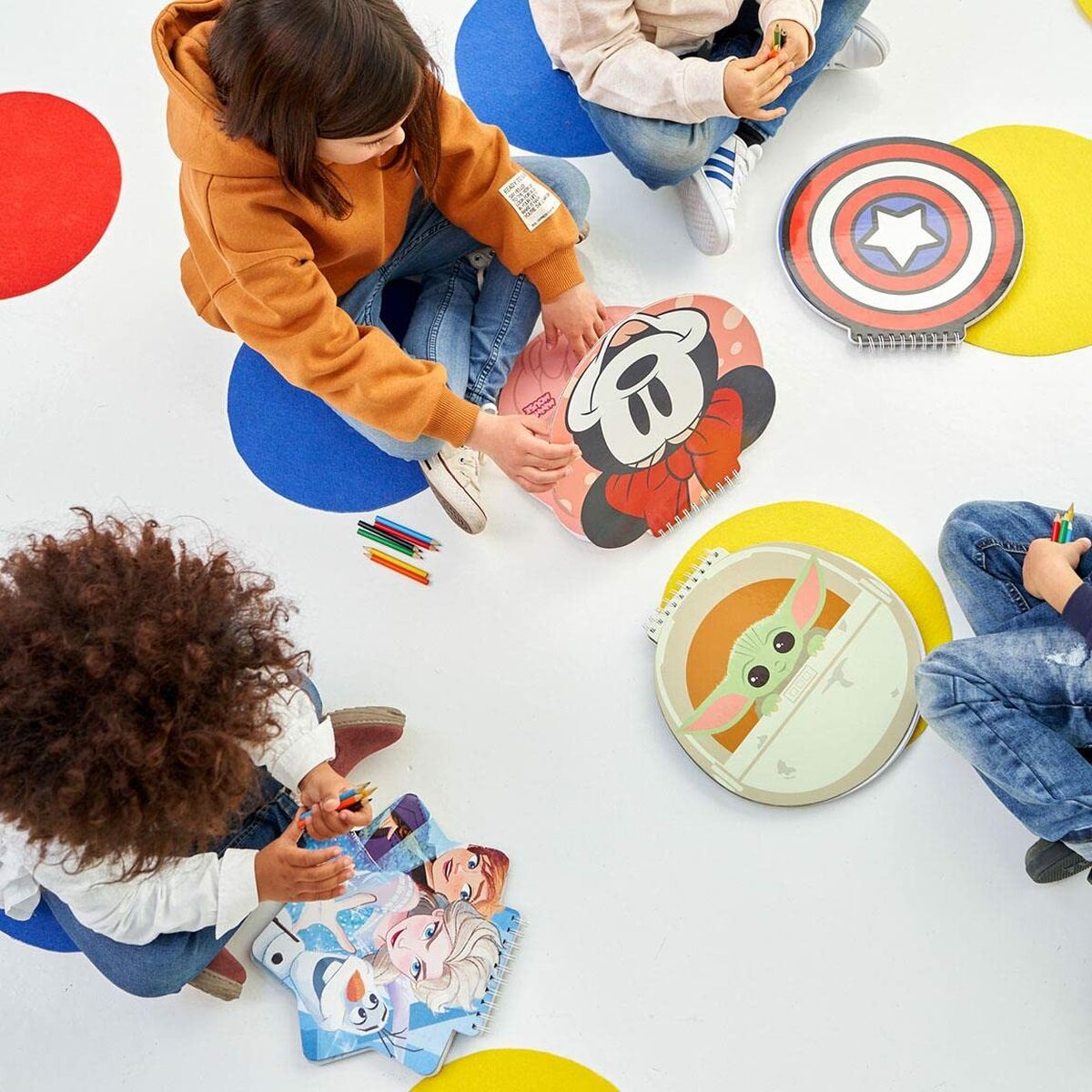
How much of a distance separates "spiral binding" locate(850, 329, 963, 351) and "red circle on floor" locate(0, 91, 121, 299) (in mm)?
793

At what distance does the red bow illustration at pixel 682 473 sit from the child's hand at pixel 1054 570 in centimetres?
27

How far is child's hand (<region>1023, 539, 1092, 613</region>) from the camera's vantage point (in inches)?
32.6

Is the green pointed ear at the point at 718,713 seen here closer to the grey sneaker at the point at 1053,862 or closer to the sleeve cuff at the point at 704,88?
the grey sneaker at the point at 1053,862

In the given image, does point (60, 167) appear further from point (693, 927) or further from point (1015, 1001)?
point (1015, 1001)

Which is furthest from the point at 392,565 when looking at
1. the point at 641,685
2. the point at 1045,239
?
the point at 1045,239

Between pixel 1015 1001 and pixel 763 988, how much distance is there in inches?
7.8

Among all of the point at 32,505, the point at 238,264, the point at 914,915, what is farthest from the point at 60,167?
the point at 914,915

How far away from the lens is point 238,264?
0.84 meters

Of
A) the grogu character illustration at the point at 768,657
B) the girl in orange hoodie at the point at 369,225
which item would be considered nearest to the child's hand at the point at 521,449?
the girl in orange hoodie at the point at 369,225

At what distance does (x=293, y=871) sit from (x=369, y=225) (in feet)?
1.71

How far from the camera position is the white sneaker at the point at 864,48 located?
1.12 m

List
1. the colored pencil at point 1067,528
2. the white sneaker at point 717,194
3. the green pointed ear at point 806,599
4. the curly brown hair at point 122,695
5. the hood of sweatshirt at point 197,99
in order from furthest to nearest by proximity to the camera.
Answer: the white sneaker at point 717,194
the green pointed ear at point 806,599
the colored pencil at point 1067,528
the hood of sweatshirt at point 197,99
the curly brown hair at point 122,695

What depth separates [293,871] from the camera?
818mm

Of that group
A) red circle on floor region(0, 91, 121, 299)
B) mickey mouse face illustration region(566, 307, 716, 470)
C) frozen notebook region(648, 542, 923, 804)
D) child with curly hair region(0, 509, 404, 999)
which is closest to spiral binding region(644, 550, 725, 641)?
frozen notebook region(648, 542, 923, 804)
